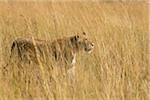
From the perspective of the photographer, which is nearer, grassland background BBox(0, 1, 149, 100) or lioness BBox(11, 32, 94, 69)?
grassland background BBox(0, 1, 149, 100)

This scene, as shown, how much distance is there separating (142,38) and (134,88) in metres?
1.64

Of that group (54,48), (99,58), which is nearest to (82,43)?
(54,48)

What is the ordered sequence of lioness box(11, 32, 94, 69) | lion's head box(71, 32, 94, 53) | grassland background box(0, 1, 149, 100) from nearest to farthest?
grassland background box(0, 1, 149, 100) < lioness box(11, 32, 94, 69) < lion's head box(71, 32, 94, 53)

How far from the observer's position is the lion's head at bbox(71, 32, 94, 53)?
4770mm

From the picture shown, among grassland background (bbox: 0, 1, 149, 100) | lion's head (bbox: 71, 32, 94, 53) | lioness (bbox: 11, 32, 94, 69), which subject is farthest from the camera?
lion's head (bbox: 71, 32, 94, 53)

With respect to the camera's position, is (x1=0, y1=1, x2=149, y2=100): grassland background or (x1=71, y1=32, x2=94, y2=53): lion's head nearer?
(x1=0, y1=1, x2=149, y2=100): grassland background

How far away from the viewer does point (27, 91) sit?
3627 millimetres

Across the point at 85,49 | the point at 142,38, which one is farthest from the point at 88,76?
the point at 142,38

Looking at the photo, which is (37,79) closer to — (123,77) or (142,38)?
(123,77)

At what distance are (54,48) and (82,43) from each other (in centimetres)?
55

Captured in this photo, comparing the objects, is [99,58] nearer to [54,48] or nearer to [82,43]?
[54,48]

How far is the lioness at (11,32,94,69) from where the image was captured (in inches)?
169

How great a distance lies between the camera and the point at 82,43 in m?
4.96

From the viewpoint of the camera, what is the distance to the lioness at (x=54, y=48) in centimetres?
428
